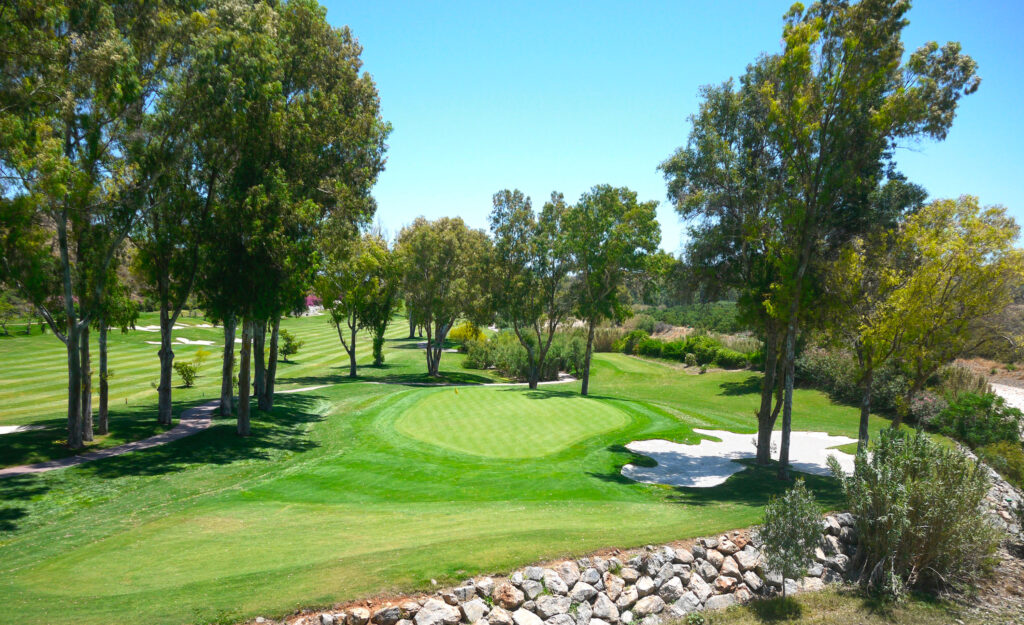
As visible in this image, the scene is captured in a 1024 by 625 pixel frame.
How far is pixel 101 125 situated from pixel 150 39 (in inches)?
105

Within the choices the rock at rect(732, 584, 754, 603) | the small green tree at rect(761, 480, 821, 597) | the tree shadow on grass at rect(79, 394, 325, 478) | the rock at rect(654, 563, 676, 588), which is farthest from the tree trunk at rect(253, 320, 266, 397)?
the small green tree at rect(761, 480, 821, 597)

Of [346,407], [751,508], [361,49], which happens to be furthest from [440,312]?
[751,508]

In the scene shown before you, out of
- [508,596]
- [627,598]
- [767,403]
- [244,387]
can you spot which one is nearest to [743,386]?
[767,403]

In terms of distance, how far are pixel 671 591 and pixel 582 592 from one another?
5.50 feet

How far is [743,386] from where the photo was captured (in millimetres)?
34000

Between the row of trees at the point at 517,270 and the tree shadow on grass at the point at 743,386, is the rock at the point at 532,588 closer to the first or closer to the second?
the row of trees at the point at 517,270

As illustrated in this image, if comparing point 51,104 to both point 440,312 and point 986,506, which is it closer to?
point 986,506

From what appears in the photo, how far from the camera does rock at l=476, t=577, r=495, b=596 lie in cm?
785

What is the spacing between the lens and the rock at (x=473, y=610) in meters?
7.45

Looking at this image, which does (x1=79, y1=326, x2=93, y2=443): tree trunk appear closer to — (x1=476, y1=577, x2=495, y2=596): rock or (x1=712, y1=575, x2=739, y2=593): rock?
(x1=476, y1=577, x2=495, y2=596): rock

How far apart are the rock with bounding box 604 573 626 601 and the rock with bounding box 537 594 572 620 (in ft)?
2.48

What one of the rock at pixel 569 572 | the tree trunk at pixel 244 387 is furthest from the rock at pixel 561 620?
the tree trunk at pixel 244 387

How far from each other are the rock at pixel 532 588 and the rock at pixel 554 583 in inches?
4.3

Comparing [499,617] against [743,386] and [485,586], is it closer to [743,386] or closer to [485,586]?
[485,586]
